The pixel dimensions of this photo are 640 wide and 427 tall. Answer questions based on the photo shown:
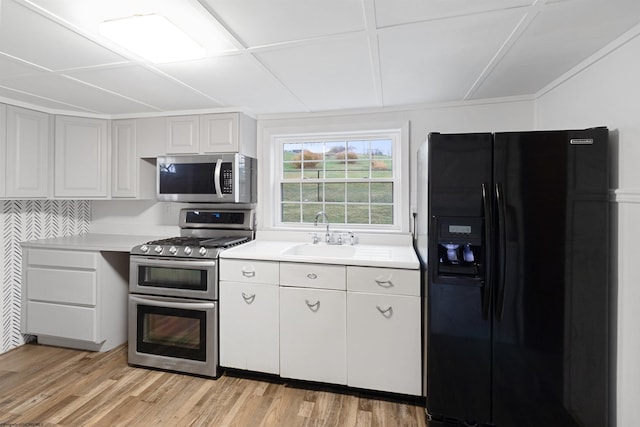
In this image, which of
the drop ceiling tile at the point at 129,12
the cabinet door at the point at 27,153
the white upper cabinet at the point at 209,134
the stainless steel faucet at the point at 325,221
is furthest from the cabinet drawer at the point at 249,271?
the cabinet door at the point at 27,153

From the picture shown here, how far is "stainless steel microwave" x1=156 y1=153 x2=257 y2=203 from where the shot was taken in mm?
2740

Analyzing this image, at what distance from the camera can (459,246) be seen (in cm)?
179

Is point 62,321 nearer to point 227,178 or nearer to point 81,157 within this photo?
point 81,157

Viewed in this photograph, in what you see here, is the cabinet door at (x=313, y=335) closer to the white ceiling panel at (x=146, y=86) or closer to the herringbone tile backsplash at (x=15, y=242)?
the white ceiling panel at (x=146, y=86)

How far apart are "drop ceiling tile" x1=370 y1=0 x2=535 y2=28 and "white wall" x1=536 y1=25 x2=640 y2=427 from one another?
0.71 metres

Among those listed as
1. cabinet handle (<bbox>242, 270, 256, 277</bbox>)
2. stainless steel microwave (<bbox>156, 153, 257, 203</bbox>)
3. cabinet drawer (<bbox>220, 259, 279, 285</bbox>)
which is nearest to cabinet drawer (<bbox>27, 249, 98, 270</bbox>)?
stainless steel microwave (<bbox>156, 153, 257, 203</bbox>)

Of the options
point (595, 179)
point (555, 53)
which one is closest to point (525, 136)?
point (595, 179)

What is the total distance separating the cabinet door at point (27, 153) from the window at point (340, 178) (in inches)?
78.2

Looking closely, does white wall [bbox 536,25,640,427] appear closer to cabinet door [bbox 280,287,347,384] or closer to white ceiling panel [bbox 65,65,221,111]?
cabinet door [bbox 280,287,347,384]

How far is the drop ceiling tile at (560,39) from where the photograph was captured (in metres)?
1.35

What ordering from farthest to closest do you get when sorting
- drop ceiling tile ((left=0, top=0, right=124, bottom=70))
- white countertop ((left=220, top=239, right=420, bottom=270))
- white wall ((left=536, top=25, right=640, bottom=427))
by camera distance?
white countertop ((left=220, top=239, right=420, bottom=270)) < white wall ((left=536, top=25, right=640, bottom=427)) < drop ceiling tile ((left=0, top=0, right=124, bottom=70))

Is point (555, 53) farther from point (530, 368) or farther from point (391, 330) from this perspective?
point (391, 330)

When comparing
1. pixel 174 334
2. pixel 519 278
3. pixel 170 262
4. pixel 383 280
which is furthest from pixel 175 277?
pixel 519 278

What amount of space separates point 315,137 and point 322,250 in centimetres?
107
